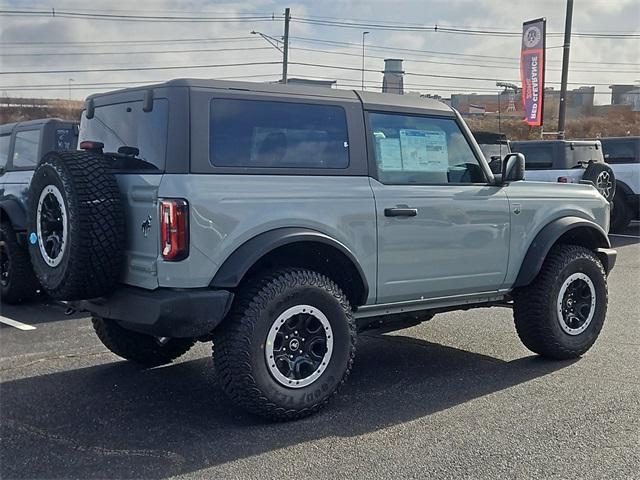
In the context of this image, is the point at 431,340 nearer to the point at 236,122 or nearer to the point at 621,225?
the point at 236,122

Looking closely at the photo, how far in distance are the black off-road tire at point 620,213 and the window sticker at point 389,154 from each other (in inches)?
429

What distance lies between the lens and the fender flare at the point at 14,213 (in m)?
7.46

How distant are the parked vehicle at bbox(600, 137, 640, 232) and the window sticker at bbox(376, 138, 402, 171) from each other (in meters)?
11.0

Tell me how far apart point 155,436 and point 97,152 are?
5.77 feet

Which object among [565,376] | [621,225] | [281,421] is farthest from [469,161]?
[621,225]

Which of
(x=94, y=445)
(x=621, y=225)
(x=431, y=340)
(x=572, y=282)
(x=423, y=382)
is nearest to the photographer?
(x=94, y=445)

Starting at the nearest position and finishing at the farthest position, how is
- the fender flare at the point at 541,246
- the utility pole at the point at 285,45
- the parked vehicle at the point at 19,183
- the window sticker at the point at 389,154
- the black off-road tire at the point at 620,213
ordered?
the window sticker at the point at 389,154, the fender flare at the point at 541,246, the parked vehicle at the point at 19,183, the black off-road tire at the point at 620,213, the utility pole at the point at 285,45

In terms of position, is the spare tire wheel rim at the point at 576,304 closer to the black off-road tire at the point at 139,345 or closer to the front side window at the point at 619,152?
the black off-road tire at the point at 139,345

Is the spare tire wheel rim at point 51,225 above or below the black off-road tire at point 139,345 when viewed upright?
above

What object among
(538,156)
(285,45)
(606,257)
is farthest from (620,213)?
(285,45)

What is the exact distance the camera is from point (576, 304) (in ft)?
19.3

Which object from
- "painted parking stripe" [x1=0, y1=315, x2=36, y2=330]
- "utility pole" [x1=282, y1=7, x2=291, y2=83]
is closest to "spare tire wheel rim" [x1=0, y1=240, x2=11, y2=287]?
"painted parking stripe" [x1=0, y1=315, x2=36, y2=330]

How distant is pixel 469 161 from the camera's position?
5.45 metres

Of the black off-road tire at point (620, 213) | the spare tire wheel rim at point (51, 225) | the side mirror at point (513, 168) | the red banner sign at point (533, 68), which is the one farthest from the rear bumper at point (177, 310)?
the red banner sign at point (533, 68)
